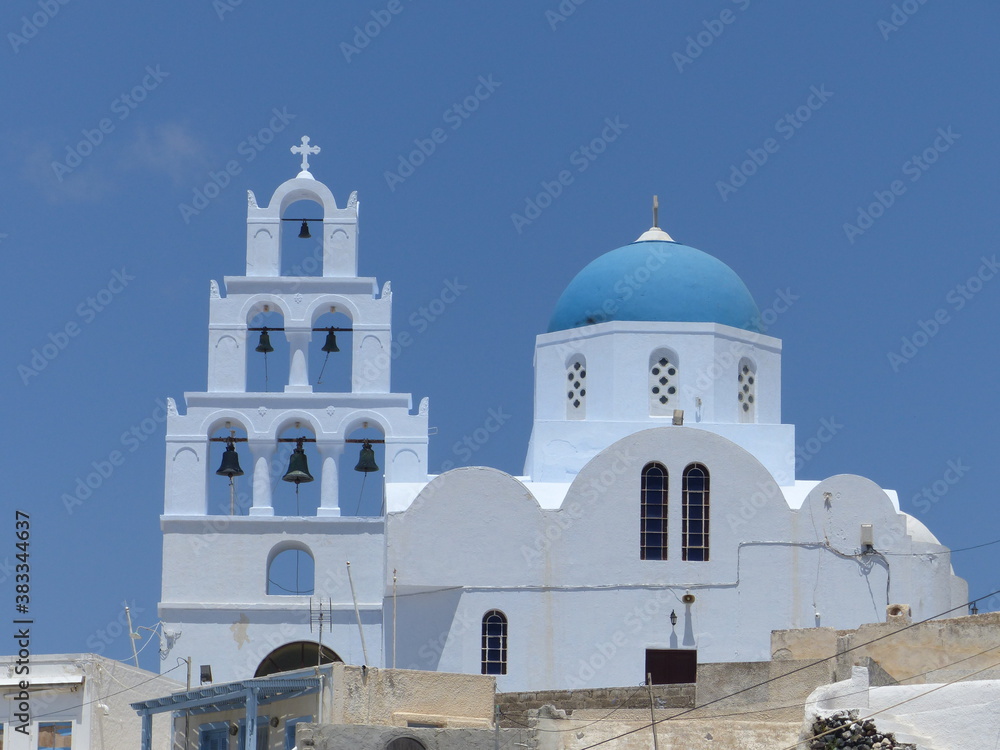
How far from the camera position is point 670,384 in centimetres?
3481

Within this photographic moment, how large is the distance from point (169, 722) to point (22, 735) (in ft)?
6.65

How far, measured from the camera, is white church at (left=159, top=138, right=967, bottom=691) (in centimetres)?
3175

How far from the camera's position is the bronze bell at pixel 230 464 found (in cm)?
3456

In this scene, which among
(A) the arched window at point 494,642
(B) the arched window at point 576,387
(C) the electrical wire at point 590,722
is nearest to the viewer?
(C) the electrical wire at point 590,722

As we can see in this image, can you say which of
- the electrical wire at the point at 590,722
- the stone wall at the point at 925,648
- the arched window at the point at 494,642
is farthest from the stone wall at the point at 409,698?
the stone wall at the point at 925,648

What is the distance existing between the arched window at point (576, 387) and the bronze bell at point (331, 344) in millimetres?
3635

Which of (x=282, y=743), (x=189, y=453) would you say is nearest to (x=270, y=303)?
(x=189, y=453)

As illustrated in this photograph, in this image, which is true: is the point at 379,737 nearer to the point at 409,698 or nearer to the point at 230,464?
the point at 409,698

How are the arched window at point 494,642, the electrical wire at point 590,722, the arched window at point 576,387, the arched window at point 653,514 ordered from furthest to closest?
the arched window at point 576,387 → the arched window at point 653,514 → the arched window at point 494,642 → the electrical wire at point 590,722

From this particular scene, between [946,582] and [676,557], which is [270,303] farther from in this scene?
[946,582]

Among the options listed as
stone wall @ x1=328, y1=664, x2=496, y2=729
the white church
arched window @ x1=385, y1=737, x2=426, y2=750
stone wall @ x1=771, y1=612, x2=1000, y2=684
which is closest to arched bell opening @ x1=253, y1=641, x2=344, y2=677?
the white church

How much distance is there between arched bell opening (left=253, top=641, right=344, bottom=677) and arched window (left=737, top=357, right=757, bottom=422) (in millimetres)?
7335

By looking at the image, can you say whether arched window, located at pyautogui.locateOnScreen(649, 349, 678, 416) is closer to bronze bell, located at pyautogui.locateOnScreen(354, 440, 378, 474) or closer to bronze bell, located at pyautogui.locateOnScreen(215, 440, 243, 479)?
bronze bell, located at pyautogui.locateOnScreen(354, 440, 378, 474)

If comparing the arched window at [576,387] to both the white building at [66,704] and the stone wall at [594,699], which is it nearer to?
the stone wall at [594,699]
